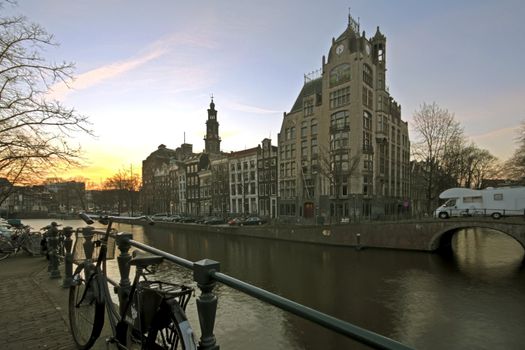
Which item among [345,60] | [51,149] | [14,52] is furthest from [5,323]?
[345,60]

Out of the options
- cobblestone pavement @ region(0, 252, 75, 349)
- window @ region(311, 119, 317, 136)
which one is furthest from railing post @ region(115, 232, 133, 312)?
window @ region(311, 119, 317, 136)

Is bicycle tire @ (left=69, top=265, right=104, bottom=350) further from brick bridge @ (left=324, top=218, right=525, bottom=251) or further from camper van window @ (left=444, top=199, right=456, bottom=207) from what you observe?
camper van window @ (left=444, top=199, right=456, bottom=207)

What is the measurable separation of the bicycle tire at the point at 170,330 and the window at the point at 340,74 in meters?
48.2

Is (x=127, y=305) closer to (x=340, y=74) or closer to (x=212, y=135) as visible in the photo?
(x=340, y=74)

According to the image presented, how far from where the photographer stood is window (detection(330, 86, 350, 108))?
47000 mm

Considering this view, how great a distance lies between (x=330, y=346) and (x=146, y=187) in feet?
299

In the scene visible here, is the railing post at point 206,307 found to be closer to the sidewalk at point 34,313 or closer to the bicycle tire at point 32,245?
the sidewalk at point 34,313

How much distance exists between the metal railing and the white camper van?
34.0 metres

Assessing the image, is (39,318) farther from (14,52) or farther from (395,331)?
(395,331)

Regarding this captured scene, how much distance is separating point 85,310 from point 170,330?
2.36m

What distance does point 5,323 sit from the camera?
18.0 feet

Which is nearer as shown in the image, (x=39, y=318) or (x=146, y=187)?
(x=39, y=318)

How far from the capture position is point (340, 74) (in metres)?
47.9

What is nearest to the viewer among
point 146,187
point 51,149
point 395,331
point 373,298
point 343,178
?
point 51,149
